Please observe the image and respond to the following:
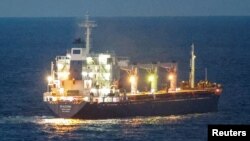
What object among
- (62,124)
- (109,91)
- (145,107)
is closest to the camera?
(62,124)

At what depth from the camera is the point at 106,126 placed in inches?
3863

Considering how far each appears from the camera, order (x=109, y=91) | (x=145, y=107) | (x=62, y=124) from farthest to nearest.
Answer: (x=145, y=107) < (x=109, y=91) < (x=62, y=124)

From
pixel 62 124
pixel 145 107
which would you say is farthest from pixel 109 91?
pixel 62 124

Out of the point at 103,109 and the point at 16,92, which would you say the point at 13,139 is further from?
the point at 16,92

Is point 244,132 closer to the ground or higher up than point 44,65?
closer to the ground

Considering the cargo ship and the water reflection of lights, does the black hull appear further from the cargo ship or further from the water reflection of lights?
the water reflection of lights

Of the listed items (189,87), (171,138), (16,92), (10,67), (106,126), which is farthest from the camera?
(10,67)

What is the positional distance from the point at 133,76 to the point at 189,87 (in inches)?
297

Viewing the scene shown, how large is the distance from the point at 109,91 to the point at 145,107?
Result: 3.56 metres

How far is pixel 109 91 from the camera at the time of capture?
348ft

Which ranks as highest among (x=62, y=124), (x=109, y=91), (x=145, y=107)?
(x=109, y=91)

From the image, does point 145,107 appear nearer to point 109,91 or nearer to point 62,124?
point 109,91

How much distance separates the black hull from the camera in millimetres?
103075

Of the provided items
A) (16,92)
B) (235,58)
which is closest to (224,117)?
(16,92)
